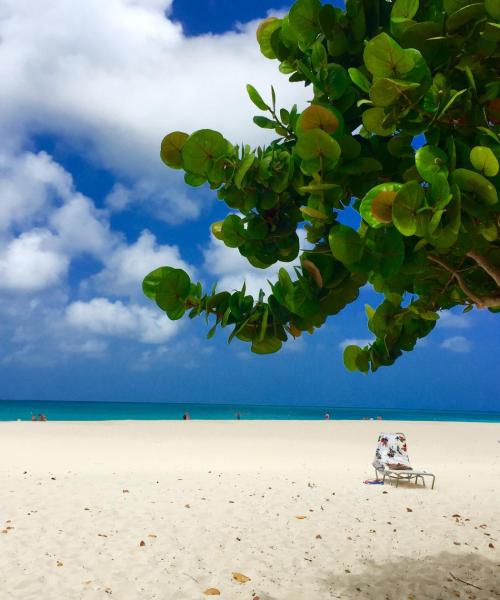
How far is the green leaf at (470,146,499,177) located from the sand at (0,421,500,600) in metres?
5.52

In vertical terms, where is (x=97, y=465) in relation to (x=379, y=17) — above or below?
below

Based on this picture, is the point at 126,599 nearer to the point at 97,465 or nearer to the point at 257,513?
the point at 257,513

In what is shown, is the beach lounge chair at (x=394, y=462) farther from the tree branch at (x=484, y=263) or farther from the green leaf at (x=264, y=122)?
the green leaf at (x=264, y=122)

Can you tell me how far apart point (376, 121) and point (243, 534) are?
715 cm

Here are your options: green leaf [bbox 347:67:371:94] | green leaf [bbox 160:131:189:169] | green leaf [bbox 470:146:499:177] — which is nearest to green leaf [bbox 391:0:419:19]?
green leaf [bbox 347:67:371:94]

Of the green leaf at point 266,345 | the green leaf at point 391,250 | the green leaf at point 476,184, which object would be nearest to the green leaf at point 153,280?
the green leaf at point 266,345

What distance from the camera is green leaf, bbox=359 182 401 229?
3.12 meters

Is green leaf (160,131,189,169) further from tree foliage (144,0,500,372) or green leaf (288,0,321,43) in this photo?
green leaf (288,0,321,43)

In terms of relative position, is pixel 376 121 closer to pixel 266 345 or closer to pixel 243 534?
pixel 266 345

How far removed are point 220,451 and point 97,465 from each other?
6770 millimetres

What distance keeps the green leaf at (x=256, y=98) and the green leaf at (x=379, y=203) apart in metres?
1.43

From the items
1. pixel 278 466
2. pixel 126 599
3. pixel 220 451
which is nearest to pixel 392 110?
pixel 126 599

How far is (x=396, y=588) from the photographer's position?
689cm

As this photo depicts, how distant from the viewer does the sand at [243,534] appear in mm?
6820
